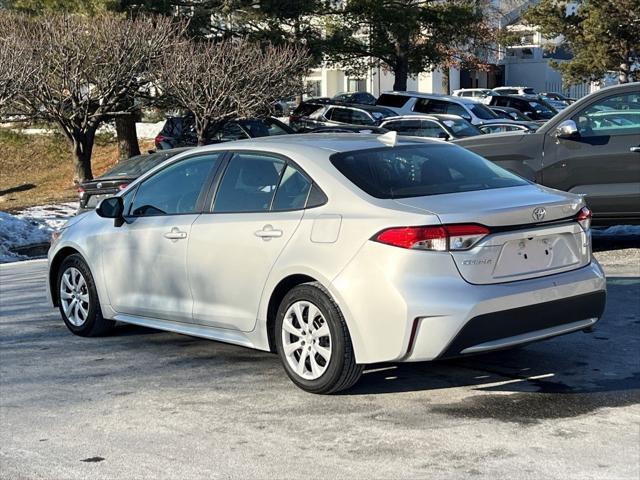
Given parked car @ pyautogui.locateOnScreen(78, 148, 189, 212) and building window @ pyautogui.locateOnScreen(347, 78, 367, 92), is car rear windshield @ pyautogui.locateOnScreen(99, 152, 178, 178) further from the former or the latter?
building window @ pyautogui.locateOnScreen(347, 78, 367, 92)

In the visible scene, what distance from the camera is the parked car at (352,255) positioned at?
5578 millimetres

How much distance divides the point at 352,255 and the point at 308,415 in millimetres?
940

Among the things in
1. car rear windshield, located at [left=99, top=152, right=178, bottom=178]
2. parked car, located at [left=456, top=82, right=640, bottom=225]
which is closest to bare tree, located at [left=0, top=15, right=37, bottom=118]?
car rear windshield, located at [left=99, top=152, right=178, bottom=178]

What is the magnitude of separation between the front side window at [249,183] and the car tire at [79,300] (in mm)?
1601

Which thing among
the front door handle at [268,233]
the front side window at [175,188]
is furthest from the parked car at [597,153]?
the front door handle at [268,233]

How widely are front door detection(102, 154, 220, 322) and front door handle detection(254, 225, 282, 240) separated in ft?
2.46

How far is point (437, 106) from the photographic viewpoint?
2984 cm

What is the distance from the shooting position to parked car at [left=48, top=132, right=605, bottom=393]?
18.3 feet

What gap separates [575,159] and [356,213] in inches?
224

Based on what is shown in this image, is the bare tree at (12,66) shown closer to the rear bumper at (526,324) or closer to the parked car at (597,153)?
the parked car at (597,153)

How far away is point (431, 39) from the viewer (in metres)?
40.1

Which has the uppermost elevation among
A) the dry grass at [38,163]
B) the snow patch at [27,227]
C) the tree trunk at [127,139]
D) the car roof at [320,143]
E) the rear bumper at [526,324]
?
the car roof at [320,143]

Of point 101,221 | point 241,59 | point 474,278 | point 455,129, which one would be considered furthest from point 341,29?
point 474,278

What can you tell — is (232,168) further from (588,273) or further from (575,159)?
(575,159)
